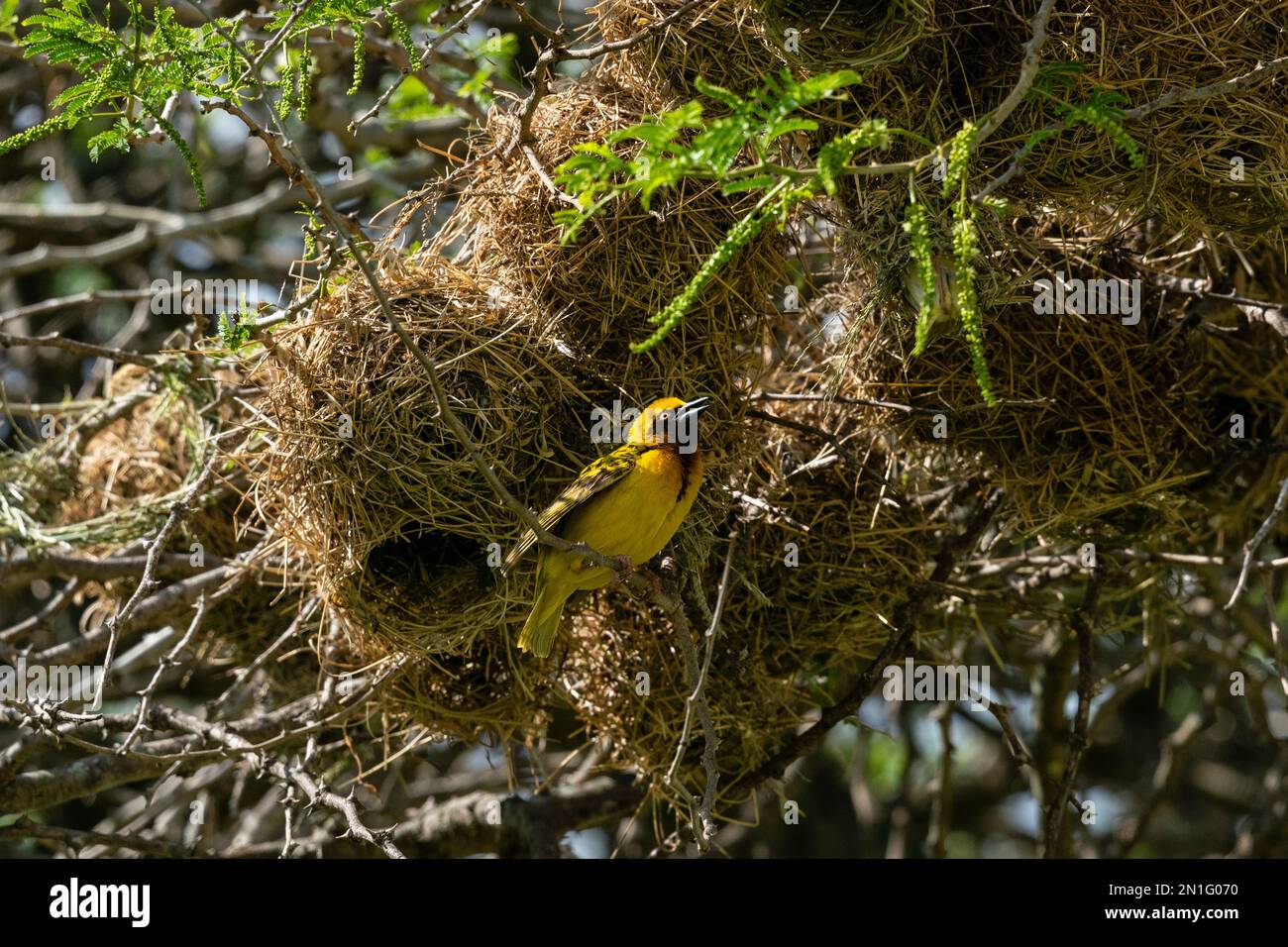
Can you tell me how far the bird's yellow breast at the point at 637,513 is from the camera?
10.8 ft

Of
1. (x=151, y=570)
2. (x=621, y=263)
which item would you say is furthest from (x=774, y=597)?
(x=151, y=570)

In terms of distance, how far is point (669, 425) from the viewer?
3.35 m

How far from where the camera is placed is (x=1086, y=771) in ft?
22.7

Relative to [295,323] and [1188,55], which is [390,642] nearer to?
[295,323]

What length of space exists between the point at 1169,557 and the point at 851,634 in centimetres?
104

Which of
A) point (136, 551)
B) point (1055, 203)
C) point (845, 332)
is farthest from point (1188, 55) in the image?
point (136, 551)

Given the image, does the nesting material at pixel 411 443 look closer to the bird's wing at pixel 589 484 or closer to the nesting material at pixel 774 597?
the bird's wing at pixel 589 484

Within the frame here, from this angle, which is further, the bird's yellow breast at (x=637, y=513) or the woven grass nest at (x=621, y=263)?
the woven grass nest at (x=621, y=263)

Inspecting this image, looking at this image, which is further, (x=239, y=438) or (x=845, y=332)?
(x=239, y=438)

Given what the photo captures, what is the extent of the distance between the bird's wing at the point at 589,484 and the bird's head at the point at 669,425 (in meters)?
0.05

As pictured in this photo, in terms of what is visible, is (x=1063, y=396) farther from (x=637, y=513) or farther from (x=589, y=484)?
(x=589, y=484)

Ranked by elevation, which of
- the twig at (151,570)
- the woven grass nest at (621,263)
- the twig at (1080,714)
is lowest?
the twig at (1080,714)

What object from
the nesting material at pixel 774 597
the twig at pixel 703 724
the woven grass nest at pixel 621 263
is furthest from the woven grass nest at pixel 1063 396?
the twig at pixel 703 724

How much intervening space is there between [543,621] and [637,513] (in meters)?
0.39
